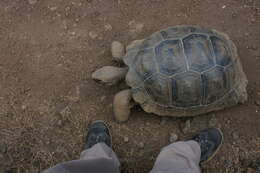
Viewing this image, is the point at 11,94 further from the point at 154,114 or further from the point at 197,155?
the point at 197,155

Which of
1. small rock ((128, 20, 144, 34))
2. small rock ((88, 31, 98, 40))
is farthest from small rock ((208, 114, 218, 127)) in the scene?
small rock ((88, 31, 98, 40))

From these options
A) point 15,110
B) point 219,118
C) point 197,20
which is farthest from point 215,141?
point 15,110

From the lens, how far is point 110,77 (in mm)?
3600

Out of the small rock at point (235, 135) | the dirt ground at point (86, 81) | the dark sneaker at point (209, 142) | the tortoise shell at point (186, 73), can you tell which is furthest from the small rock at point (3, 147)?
the small rock at point (235, 135)

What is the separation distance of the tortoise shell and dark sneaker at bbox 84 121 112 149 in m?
0.61

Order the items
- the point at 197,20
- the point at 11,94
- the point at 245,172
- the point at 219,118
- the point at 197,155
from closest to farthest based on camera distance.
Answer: the point at 197,155 < the point at 245,172 < the point at 219,118 < the point at 11,94 < the point at 197,20

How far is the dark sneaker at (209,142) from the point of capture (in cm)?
345

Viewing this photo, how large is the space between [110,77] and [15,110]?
145 centimetres

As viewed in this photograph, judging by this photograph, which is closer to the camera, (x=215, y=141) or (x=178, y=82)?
(x=178, y=82)

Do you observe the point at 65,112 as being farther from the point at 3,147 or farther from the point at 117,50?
the point at 117,50

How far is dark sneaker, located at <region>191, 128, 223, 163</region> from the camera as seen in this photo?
3.45 meters

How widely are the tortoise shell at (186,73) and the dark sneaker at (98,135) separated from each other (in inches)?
23.9

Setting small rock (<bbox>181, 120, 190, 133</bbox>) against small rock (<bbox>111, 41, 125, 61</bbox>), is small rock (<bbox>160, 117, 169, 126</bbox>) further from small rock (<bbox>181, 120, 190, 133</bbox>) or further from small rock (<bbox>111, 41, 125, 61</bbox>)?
small rock (<bbox>111, 41, 125, 61</bbox>)

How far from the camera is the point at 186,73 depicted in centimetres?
318
